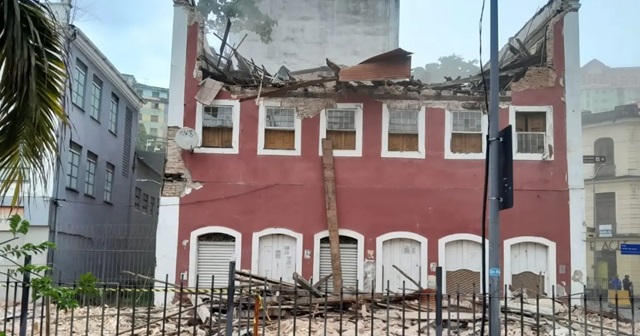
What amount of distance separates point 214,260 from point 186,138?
389 cm

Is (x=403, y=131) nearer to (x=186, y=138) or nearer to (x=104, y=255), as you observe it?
(x=186, y=138)

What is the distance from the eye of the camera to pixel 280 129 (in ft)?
63.4

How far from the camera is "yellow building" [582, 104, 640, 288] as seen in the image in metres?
36.3

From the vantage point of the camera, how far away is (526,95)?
1919cm

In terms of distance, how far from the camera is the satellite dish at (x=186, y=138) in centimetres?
1850

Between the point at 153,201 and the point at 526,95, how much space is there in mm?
19578

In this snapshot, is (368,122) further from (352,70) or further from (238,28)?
(238,28)

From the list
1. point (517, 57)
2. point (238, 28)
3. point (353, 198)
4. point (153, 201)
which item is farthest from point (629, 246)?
point (153, 201)

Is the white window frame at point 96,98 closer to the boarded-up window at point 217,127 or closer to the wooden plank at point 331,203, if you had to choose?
the boarded-up window at point 217,127

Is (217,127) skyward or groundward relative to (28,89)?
skyward

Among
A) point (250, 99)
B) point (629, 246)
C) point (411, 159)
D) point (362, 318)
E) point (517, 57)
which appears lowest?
point (362, 318)

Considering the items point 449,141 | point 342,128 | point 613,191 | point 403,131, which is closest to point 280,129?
point 342,128

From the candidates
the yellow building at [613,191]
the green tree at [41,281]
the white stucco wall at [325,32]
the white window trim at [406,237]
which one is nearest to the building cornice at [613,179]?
the yellow building at [613,191]

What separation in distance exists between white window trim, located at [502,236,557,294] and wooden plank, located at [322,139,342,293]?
5170 millimetres
